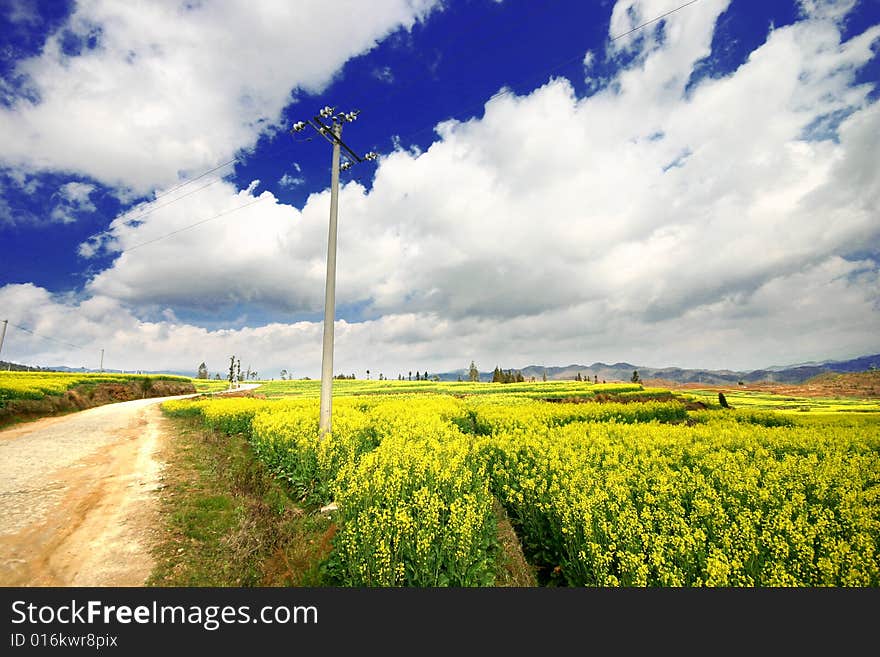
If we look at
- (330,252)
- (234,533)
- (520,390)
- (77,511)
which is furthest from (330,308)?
(520,390)

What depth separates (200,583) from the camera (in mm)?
6078

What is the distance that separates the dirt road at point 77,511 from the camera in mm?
6199

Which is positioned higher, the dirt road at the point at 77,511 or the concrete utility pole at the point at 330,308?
the concrete utility pole at the point at 330,308

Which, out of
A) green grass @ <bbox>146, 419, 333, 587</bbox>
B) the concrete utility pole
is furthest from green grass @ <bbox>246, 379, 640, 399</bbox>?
green grass @ <bbox>146, 419, 333, 587</bbox>

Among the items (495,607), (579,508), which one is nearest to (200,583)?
(495,607)

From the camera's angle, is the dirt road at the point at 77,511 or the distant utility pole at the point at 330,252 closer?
the dirt road at the point at 77,511

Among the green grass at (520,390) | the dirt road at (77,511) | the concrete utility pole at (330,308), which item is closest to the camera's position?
the dirt road at (77,511)

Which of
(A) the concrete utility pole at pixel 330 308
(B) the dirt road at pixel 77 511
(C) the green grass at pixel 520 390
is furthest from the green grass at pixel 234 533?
(C) the green grass at pixel 520 390

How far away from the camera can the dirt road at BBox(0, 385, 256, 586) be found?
6199 millimetres

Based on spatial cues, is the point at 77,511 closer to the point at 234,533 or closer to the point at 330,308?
the point at 234,533

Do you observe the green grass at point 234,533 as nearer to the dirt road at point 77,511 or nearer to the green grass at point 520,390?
the dirt road at point 77,511

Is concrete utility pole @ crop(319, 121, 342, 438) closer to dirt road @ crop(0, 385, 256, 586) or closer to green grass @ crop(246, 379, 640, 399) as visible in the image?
dirt road @ crop(0, 385, 256, 586)

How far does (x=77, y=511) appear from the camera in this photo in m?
8.77

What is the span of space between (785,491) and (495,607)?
19.0ft
